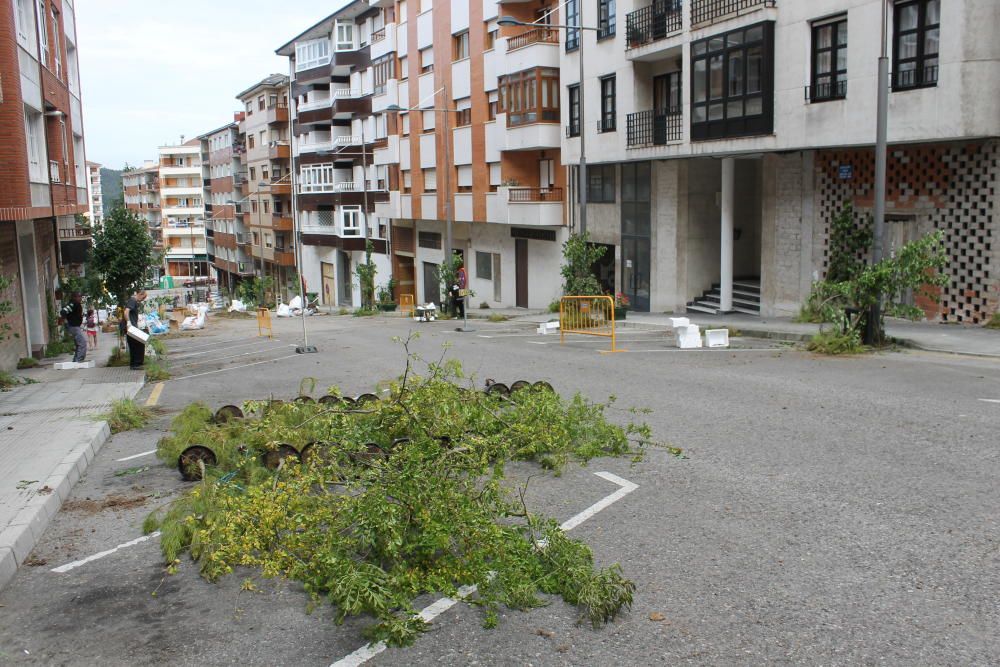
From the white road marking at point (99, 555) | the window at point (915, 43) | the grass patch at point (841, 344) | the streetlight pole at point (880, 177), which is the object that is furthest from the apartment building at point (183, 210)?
the white road marking at point (99, 555)

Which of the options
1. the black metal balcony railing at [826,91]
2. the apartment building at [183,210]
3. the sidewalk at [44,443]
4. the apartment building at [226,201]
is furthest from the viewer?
the apartment building at [183,210]

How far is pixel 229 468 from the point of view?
8.75 metres

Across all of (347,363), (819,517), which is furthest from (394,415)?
(347,363)

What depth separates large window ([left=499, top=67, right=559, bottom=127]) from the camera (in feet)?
109

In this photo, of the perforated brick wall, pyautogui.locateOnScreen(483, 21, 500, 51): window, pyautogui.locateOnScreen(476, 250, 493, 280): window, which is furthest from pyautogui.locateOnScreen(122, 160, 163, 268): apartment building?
the perforated brick wall

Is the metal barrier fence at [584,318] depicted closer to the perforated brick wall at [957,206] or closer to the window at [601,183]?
the perforated brick wall at [957,206]

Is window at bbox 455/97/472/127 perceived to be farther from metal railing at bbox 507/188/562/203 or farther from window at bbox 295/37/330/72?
window at bbox 295/37/330/72

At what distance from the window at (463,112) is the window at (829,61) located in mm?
20515

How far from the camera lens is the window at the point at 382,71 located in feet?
154

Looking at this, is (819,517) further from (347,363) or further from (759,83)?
(759,83)

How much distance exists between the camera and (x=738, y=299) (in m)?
26.6

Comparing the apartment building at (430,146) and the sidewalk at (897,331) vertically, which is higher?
the apartment building at (430,146)

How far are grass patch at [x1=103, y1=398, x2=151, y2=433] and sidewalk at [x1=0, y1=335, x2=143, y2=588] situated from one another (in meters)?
0.22

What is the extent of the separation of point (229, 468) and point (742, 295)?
67.4 ft
